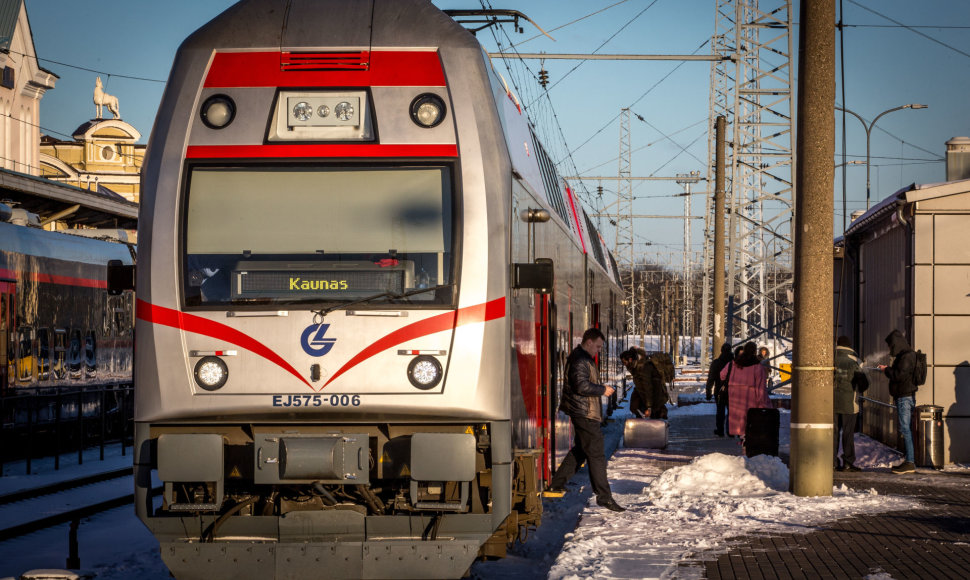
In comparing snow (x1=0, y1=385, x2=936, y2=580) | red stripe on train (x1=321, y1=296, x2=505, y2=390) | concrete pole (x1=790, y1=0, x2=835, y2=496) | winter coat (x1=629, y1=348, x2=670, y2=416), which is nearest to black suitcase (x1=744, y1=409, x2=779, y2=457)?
snow (x1=0, y1=385, x2=936, y2=580)

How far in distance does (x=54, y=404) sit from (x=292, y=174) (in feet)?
42.0

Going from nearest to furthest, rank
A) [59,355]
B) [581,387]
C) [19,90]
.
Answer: [581,387] < [59,355] < [19,90]

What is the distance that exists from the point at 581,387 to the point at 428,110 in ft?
15.6

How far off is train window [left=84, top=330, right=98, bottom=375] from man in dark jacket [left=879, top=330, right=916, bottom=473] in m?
13.0

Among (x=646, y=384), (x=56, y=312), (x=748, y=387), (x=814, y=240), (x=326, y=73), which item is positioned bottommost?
(x=646, y=384)

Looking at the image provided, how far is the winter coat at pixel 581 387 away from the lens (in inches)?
479

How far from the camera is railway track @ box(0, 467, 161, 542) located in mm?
12617

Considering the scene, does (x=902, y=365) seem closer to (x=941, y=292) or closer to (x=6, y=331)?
(x=941, y=292)

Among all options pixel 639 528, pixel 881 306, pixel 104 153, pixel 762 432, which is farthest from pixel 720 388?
pixel 104 153

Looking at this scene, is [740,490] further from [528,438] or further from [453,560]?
[453,560]

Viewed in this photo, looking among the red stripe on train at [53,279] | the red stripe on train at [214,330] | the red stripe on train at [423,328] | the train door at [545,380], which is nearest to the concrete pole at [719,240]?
the red stripe on train at [53,279]

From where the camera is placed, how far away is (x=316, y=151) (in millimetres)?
7941

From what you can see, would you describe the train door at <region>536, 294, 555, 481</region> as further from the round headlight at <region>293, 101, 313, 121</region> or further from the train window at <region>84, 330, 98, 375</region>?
the train window at <region>84, 330, 98, 375</region>

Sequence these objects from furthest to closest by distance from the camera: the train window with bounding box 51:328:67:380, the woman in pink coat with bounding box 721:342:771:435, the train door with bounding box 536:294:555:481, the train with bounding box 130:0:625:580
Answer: the train window with bounding box 51:328:67:380
the woman in pink coat with bounding box 721:342:771:435
the train door with bounding box 536:294:555:481
the train with bounding box 130:0:625:580
